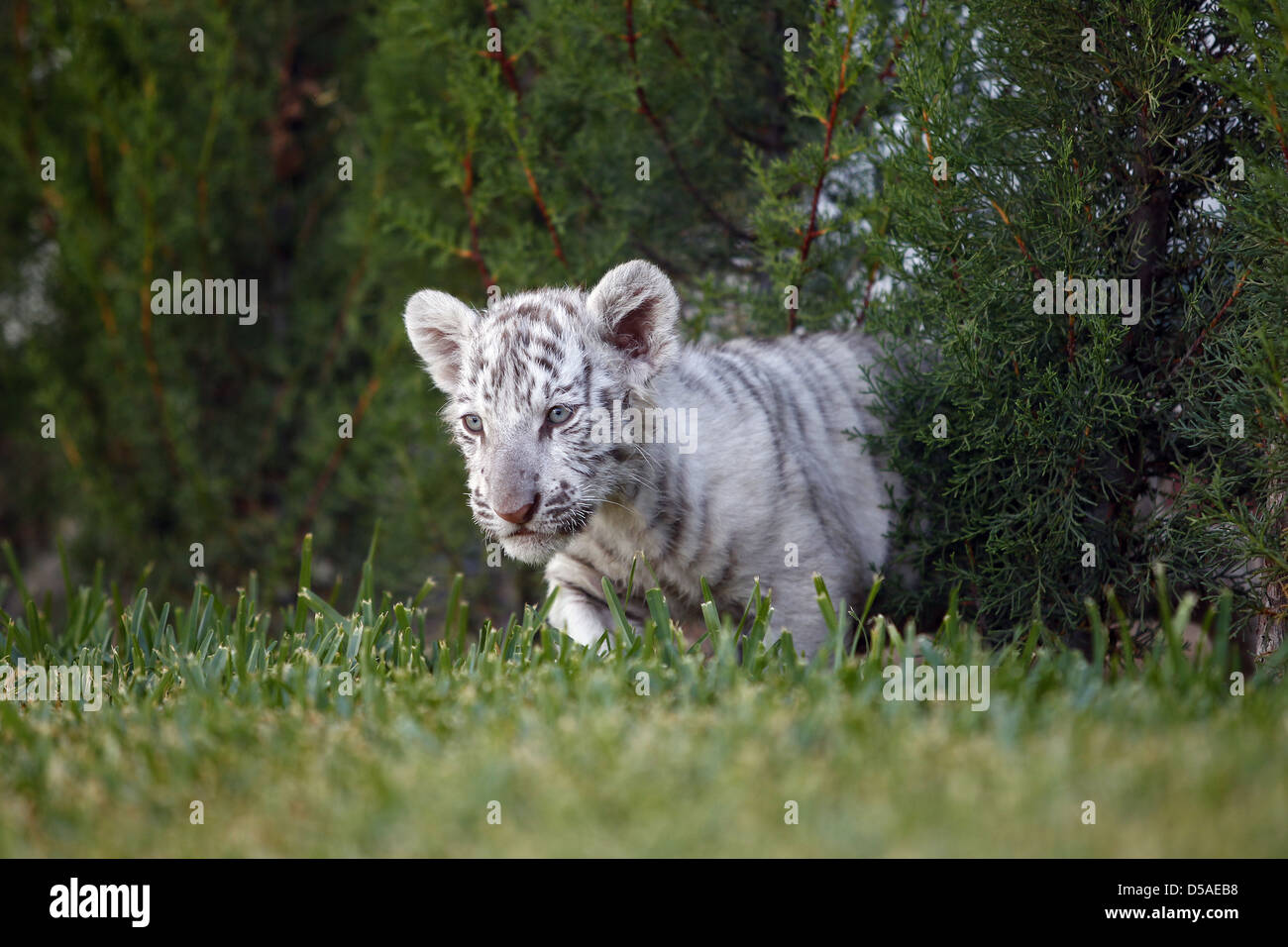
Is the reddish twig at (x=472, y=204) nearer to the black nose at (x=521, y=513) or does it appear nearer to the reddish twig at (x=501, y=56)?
the reddish twig at (x=501, y=56)

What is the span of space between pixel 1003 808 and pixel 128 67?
21.8 ft

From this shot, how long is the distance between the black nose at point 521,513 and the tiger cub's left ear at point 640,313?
1.98ft

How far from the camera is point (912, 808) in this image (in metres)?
1.92

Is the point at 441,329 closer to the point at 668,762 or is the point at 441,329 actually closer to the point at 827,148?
the point at 827,148

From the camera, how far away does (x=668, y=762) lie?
2.12 metres

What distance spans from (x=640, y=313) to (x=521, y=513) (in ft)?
2.80

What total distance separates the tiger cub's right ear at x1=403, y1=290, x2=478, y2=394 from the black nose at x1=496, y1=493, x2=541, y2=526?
2.20 ft

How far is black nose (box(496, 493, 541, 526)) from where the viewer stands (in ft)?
10.8

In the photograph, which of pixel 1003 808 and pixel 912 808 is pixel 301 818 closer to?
pixel 912 808

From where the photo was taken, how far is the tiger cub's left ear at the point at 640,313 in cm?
363

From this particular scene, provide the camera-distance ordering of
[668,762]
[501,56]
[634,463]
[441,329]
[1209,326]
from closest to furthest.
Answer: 1. [668,762]
2. [1209,326]
3. [634,463]
4. [441,329]
5. [501,56]

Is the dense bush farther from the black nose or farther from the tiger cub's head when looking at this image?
the black nose

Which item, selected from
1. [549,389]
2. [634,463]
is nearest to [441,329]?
[549,389]

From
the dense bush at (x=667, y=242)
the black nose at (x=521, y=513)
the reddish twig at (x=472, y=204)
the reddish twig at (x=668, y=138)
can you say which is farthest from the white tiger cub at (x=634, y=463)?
the reddish twig at (x=668, y=138)
